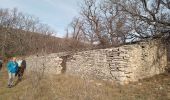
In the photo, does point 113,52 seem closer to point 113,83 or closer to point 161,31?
point 113,83

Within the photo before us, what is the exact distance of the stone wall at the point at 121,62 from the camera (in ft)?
35.8

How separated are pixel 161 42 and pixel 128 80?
13.9ft

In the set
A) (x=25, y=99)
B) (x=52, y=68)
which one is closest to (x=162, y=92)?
(x=25, y=99)

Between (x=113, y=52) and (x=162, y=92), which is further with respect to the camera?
(x=113, y=52)

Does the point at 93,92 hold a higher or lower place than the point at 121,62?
lower

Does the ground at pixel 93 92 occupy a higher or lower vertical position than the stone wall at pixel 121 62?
lower

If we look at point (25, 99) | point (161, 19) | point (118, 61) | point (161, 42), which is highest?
point (161, 19)

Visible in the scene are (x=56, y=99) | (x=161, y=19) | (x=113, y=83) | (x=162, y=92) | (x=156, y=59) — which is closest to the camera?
(x=56, y=99)

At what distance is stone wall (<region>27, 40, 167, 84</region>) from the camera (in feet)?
35.8

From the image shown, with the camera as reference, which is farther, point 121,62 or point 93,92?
point 121,62

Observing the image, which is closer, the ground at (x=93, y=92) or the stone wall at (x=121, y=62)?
the ground at (x=93, y=92)

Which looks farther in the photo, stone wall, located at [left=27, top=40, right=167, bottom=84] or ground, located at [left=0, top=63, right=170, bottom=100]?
stone wall, located at [left=27, top=40, right=167, bottom=84]

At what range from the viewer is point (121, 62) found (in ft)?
35.7

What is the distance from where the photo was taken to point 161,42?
1359 centimetres
